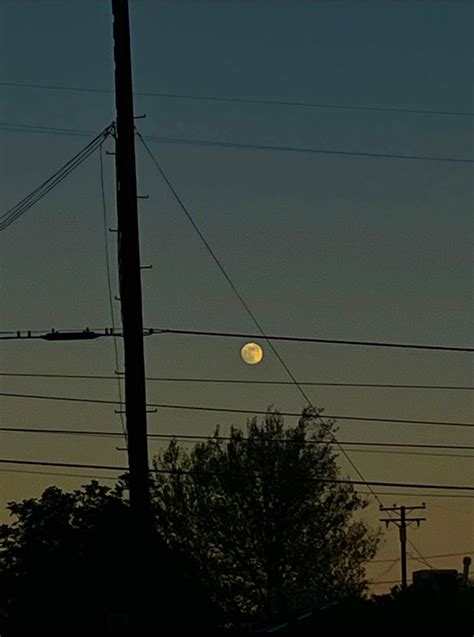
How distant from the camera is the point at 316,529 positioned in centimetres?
6719

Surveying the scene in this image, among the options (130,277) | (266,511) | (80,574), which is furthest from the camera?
(266,511)

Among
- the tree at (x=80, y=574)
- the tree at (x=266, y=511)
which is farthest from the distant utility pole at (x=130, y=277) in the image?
the tree at (x=266, y=511)

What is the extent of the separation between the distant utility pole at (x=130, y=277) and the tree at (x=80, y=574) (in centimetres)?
137

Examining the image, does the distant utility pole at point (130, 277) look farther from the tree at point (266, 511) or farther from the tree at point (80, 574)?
the tree at point (266, 511)

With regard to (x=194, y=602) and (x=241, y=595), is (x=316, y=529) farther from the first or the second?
(x=194, y=602)

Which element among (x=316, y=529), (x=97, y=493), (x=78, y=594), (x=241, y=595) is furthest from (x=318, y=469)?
(x=78, y=594)

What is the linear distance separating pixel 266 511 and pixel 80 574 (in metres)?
37.6

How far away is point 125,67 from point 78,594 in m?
9.82

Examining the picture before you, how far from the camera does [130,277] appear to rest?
24.6 m

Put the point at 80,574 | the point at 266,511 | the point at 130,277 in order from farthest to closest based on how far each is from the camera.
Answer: the point at 266,511, the point at 80,574, the point at 130,277

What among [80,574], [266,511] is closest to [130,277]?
[80,574]

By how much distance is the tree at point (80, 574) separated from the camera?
25.9m

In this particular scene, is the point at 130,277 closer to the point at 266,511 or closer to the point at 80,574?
the point at 80,574

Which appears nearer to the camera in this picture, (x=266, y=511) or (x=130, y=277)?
(x=130, y=277)
